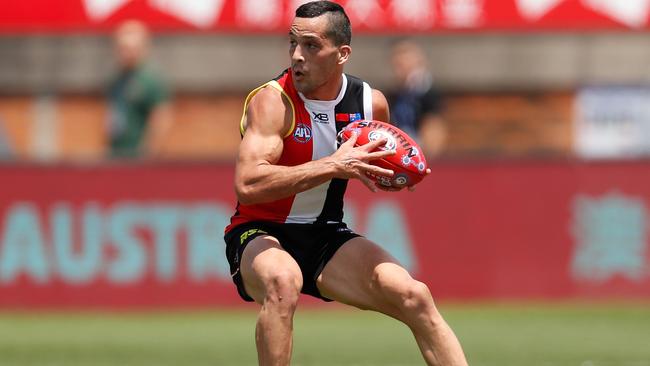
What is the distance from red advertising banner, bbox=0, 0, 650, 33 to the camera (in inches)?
757

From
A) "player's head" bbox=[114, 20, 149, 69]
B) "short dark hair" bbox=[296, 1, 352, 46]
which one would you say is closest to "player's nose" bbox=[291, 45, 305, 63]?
"short dark hair" bbox=[296, 1, 352, 46]

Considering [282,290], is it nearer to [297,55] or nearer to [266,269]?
[266,269]

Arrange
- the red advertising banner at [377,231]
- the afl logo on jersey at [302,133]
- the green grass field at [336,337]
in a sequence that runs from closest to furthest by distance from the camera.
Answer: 1. the afl logo on jersey at [302,133]
2. the green grass field at [336,337]
3. the red advertising banner at [377,231]

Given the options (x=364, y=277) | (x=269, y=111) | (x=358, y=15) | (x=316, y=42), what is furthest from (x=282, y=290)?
(x=358, y=15)

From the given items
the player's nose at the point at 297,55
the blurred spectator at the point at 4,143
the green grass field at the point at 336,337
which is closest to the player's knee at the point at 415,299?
the player's nose at the point at 297,55

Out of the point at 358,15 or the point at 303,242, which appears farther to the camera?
the point at 358,15

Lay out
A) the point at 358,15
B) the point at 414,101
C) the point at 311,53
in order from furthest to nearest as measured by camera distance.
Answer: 1. the point at 358,15
2. the point at 414,101
3. the point at 311,53

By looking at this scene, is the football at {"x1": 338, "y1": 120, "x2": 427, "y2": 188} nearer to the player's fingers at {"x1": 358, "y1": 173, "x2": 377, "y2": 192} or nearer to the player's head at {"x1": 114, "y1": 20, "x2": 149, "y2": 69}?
the player's fingers at {"x1": 358, "y1": 173, "x2": 377, "y2": 192}

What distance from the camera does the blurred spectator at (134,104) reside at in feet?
49.6

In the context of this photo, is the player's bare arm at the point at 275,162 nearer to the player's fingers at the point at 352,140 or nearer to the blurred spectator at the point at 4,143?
the player's fingers at the point at 352,140

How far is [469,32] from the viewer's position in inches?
752

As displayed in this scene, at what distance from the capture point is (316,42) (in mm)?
7891

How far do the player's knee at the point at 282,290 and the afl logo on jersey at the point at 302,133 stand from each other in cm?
83

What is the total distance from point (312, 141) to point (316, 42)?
570mm
